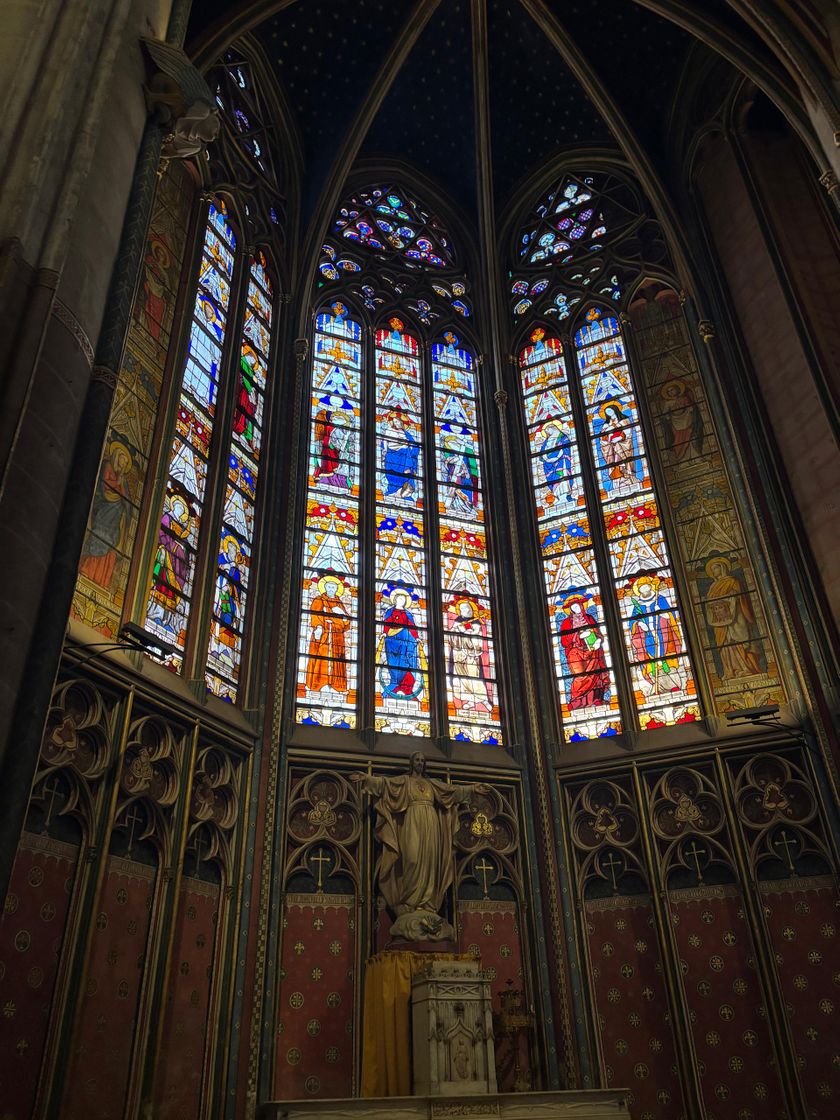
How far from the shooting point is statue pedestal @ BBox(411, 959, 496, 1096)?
329 inches

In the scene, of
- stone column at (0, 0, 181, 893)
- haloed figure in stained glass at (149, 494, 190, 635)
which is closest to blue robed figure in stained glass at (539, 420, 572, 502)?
haloed figure in stained glass at (149, 494, 190, 635)

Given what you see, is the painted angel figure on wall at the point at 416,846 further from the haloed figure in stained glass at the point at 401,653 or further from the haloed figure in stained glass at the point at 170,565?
the haloed figure in stained glass at the point at 170,565

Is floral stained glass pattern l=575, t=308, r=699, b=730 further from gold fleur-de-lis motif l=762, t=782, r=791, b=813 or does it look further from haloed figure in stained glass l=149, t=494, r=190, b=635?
haloed figure in stained glass l=149, t=494, r=190, b=635

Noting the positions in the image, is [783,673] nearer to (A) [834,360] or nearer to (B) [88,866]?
(A) [834,360]

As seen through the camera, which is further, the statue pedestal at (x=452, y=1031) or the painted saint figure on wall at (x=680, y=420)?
the painted saint figure on wall at (x=680, y=420)

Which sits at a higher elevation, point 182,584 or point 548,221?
point 548,221

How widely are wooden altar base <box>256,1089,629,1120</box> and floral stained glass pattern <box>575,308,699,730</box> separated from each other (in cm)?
489

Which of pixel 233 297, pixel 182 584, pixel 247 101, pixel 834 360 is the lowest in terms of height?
pixel 182 584

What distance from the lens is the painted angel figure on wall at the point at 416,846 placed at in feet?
32.8

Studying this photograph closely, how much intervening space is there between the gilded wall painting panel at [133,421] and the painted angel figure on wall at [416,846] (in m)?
3.54

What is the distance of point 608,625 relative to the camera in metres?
12.9

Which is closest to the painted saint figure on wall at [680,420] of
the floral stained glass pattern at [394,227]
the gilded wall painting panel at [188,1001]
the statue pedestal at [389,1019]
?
the floral stained glass pattern at [394,227]

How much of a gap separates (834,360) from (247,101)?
9.52 m

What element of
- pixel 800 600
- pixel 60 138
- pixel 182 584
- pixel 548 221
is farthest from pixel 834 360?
pixel 60 138
